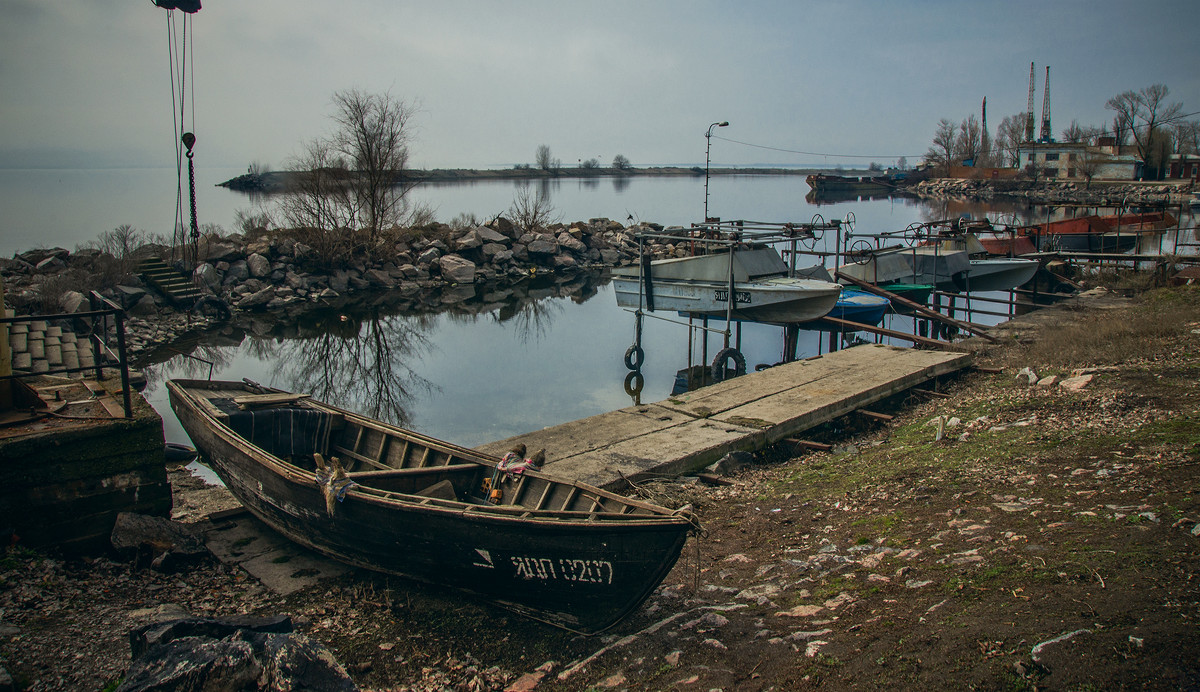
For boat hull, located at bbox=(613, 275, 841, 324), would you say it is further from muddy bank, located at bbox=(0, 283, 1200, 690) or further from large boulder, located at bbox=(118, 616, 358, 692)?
large boulder, located at bbox=(118, 616, 358, 692)

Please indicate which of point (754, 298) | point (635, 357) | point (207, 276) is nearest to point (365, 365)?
point (635, 357)

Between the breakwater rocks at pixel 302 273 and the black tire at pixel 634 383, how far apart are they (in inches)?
516

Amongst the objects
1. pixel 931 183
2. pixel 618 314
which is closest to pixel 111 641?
pixel 618 314

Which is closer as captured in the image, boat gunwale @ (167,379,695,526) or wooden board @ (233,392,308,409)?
boat gunwale @ (167,379,695,526)

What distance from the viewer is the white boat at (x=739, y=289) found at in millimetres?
17312

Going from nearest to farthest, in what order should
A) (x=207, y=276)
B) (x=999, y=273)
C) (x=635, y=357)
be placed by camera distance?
(x=635, y=357) < (x=999, y=273) < (x=207, y=276)

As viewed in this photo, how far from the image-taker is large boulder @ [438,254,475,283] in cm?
3366

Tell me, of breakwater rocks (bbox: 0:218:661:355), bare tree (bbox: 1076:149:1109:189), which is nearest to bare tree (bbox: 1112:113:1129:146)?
bare tree (bbox: 1076:149:1109:189)

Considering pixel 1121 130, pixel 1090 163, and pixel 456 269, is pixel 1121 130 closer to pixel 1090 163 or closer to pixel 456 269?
pixel 1090 163

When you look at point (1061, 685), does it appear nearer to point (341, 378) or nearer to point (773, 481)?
point (773, 481)

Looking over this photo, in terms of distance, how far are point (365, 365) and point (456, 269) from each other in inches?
540

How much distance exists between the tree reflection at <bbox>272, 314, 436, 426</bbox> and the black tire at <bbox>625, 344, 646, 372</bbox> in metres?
4.95

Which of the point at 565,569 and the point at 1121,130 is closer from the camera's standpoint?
the point at 565,569

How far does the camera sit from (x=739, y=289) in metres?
17.8
